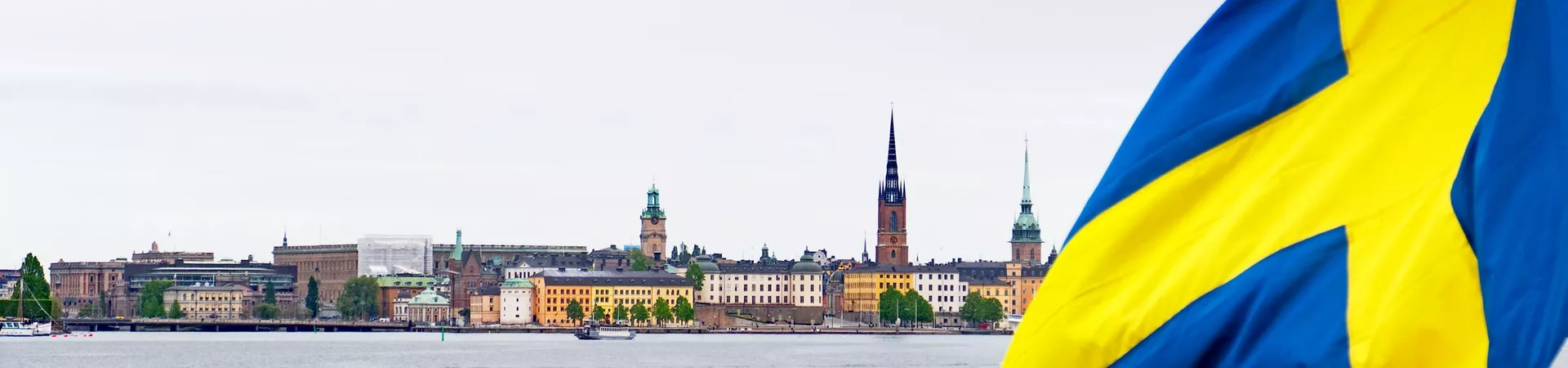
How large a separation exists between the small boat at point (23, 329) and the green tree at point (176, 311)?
33.4 m

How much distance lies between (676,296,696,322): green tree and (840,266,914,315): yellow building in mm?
12008

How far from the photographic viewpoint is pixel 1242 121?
2.43 m

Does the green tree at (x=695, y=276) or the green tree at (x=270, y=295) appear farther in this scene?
the green tree at (x=270, y=295)

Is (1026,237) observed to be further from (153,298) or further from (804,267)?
(153,298)

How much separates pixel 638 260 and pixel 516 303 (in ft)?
36.5

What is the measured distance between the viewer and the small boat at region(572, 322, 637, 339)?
10925cm

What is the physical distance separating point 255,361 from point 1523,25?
6703 centimetres

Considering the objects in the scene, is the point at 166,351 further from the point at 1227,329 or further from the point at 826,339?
the point at 1227,329

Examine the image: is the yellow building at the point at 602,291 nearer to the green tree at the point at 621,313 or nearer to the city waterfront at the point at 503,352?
the green tree at the point at 621,313

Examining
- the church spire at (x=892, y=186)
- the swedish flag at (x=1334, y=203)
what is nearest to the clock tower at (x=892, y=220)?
the church spire at (x=892, y=186)

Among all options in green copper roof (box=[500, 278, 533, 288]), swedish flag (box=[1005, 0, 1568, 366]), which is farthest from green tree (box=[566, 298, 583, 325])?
swedish flag (box=[1005, 0, 1568, 366])

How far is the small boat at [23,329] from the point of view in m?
106

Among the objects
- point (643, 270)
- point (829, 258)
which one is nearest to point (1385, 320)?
point (643, 270)

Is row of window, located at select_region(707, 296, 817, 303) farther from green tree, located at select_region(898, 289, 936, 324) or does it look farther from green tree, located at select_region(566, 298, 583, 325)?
green tree, located at select_region(566, 298, 583, 325)
